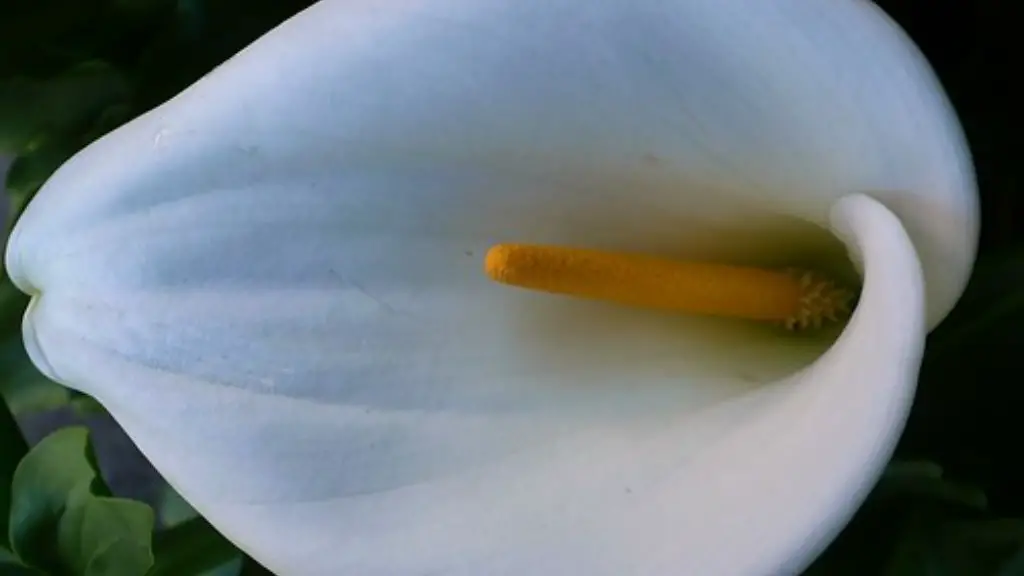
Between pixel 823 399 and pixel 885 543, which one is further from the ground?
pixel 823 399

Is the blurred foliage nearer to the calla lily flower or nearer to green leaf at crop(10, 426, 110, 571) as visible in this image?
green leaf at crop(10, 426, 110, 571)

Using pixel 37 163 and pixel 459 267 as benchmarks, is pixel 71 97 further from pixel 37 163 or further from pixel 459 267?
pixel 459 267

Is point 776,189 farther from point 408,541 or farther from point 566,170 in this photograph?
point 408,541

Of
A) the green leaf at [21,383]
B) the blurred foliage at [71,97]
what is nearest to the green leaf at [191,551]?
the blurred foliage at [71,97]

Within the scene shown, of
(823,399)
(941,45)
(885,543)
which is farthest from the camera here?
(941,45)

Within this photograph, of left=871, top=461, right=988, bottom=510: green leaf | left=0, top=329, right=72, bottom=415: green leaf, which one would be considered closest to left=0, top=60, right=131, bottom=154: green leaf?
left=0, top=329, right=72, bottom=415: green leaf

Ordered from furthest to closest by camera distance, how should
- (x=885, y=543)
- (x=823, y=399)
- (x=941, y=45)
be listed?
(x=941, y=45)
(x=885, y=543)
(x=823, y=399)

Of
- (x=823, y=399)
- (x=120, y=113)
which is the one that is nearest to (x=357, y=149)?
(x=823, y=399)

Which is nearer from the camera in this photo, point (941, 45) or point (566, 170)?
point (566, 170)

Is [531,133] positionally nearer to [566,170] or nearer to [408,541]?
[566,170]
